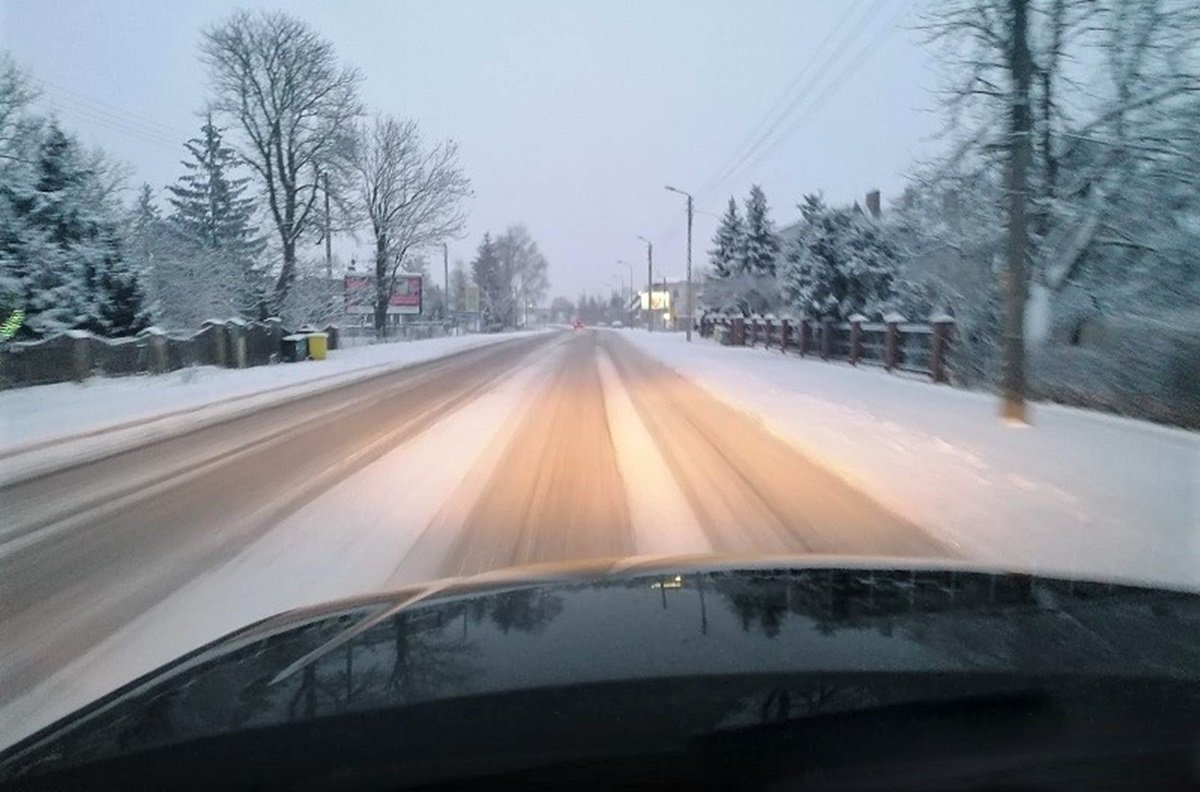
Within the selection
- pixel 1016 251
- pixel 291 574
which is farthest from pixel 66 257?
pixel 291 574

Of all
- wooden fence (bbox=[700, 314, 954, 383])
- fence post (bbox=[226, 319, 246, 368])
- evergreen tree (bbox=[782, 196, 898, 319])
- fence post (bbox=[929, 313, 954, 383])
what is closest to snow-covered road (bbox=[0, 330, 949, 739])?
fence post (bbox=[929, 313, 954, 383])

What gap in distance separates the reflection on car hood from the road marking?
3326 millimetres

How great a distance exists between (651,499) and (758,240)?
63.9 metres

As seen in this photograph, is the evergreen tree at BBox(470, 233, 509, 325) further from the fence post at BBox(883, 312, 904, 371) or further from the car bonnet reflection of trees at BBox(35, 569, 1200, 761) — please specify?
the car bonnet reflection of trees at BBox(35, 569, 1200, 761)

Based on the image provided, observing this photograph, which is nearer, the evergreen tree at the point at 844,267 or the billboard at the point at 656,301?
the evergreen tree at the point at 844,267

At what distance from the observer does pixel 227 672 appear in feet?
9.87

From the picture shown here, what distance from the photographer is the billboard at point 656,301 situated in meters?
100

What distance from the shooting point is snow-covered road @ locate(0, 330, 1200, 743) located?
6.11m

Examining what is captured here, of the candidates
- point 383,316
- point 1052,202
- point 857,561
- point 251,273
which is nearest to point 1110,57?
point 1052,202

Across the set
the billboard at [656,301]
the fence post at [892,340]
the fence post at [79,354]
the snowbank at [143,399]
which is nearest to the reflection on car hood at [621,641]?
the snowbank at [143,399]

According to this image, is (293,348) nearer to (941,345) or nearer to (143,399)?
(143,399)

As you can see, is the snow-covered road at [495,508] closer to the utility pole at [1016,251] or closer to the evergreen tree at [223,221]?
the utility pole at [1016,251]

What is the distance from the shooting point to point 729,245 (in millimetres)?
76688

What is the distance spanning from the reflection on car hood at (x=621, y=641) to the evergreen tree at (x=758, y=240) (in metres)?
67.9
